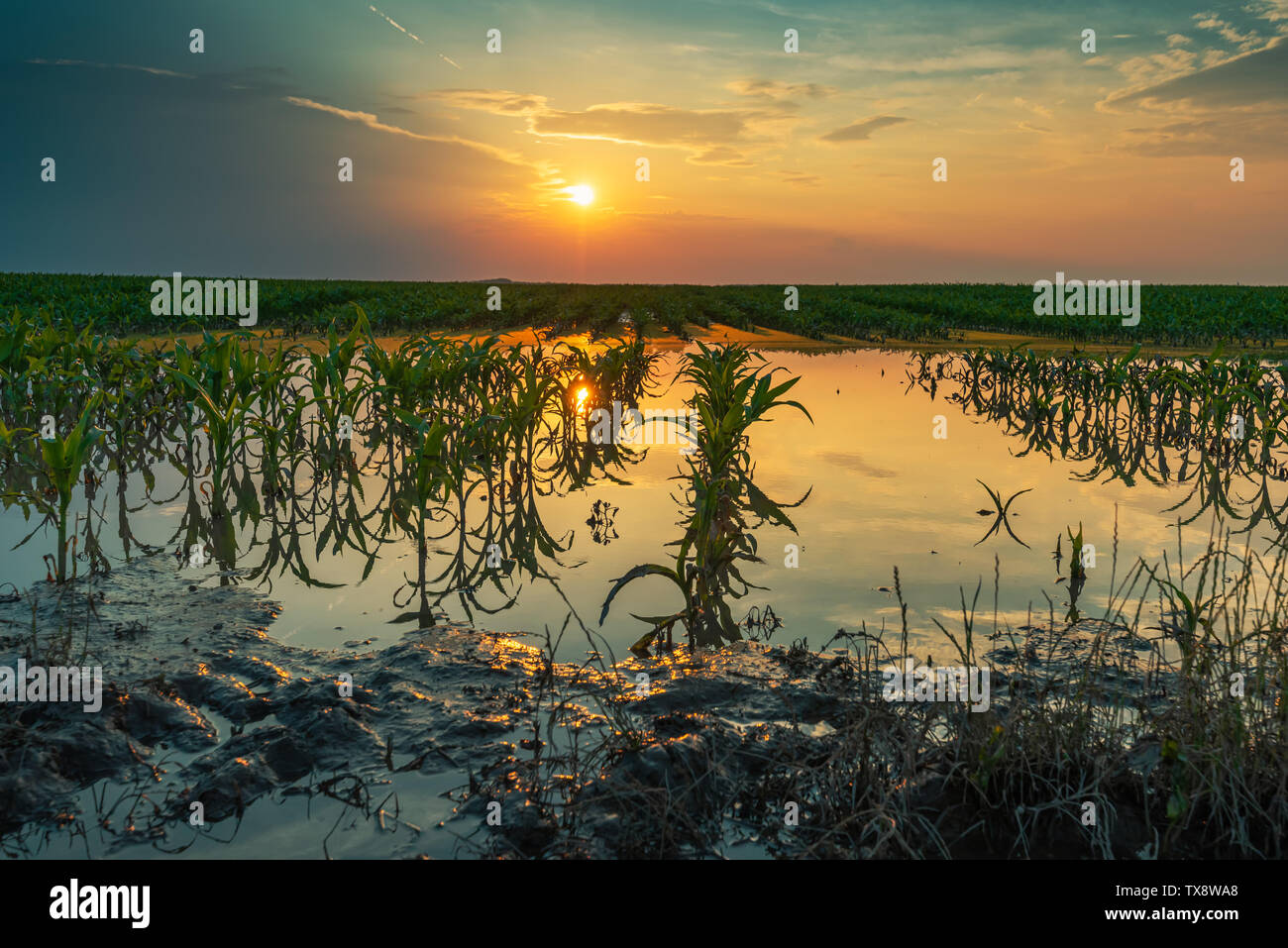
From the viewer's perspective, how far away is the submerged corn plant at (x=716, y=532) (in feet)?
13.7

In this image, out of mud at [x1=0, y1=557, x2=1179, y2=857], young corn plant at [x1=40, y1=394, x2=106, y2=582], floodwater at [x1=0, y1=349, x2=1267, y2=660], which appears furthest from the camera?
young corn plant at [x1=40, y1=394, x2=106, y2=582]

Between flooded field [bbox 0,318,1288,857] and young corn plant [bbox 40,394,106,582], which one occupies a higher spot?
young corn plant [bbox 40,394,106,582]

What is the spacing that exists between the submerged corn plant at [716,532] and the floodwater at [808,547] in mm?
138

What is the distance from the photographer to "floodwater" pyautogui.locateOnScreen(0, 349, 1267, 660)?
14.7 ft

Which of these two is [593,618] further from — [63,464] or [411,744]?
[63,464]

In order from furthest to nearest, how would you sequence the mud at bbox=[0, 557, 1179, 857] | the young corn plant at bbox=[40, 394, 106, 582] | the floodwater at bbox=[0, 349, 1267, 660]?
the young corn plant at bbox=[40, 394, 106, 582]
the floodwater at bbox=[0, 349, 1267, 660]
the mud at bbox=[0, 557, 1179, 857]

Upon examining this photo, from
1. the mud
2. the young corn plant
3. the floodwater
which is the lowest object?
the mud

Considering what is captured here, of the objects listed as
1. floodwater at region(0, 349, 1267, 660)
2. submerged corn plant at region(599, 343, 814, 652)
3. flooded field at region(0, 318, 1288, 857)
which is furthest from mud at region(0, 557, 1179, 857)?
floodwater at region(0, 349, 1267, 660)

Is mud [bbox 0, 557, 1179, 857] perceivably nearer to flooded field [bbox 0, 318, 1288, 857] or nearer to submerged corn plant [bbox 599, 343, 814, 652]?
flooded field [bbox 0, 318, 1288, 857]

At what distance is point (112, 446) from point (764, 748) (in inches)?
333

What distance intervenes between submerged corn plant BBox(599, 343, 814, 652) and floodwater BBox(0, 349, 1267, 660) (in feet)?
0.45

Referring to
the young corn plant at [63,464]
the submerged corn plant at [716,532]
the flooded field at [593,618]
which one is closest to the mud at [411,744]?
the flooded field at [593,618]

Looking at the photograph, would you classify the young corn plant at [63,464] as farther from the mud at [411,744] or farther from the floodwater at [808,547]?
the mud at [411,744]
